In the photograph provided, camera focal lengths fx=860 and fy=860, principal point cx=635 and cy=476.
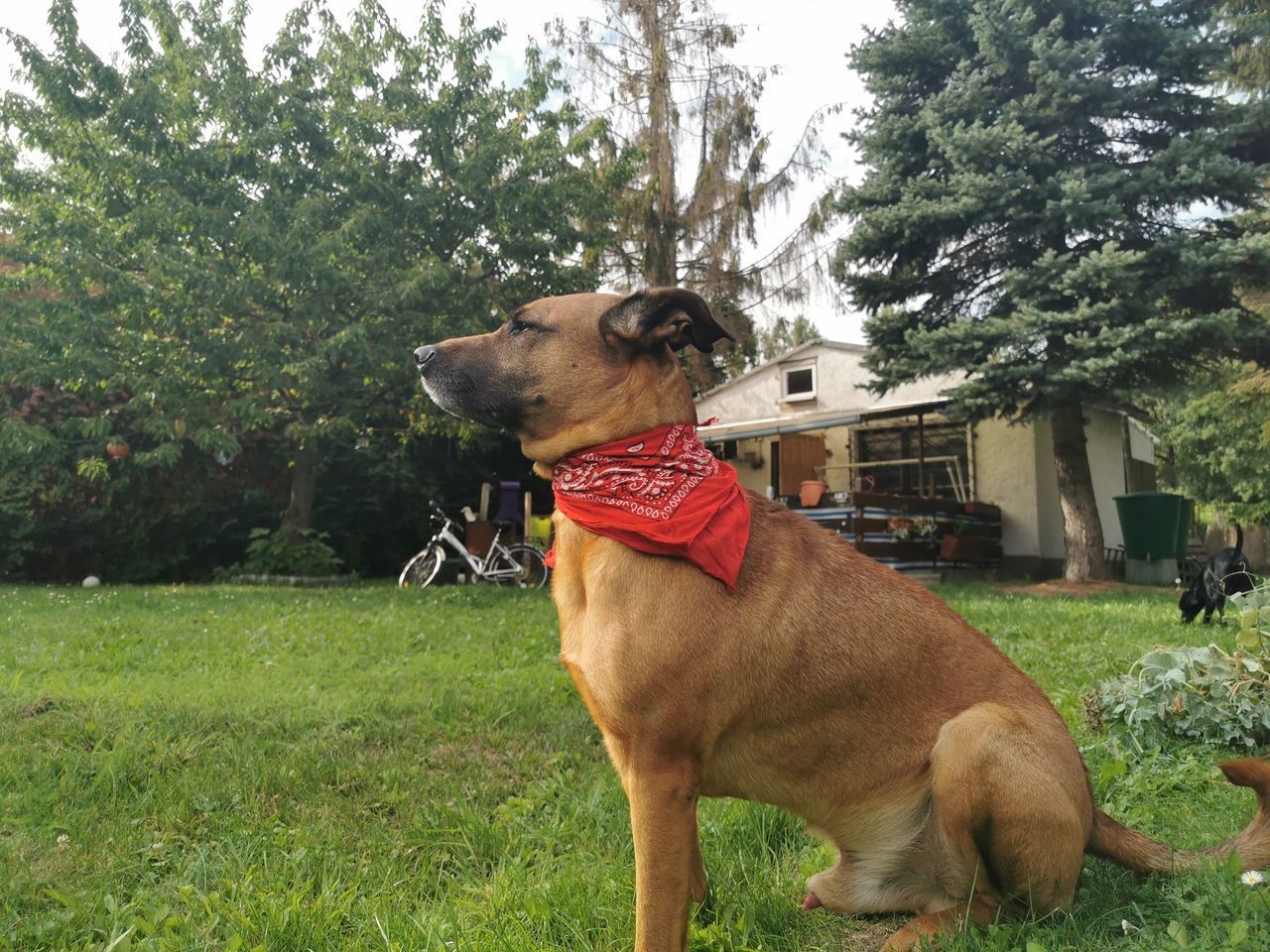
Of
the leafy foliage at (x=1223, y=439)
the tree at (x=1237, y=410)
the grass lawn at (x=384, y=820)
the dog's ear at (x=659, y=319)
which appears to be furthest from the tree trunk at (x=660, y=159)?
the dog's ear at (x=659, y=319)

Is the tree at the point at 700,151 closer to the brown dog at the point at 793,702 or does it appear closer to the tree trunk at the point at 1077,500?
the tree trunk at the point at 1077,500

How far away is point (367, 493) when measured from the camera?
17219mm

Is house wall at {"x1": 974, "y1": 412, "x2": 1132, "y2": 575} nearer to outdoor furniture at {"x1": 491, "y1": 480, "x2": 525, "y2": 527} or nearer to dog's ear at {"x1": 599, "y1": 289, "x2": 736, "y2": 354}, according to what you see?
outdoor furniture at {"x1": 491, "y1": 480, "x2": 525, "y2": 527}

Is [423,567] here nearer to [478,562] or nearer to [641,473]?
[478,562]

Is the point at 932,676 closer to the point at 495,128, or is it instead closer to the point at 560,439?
the point at 560,439

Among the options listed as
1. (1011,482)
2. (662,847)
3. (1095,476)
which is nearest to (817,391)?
(1011,482)

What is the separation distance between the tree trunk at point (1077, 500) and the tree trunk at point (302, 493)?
12511 millimetres

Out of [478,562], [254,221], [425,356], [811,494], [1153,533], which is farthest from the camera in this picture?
[1153,533]

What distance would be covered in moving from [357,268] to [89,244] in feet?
12.4

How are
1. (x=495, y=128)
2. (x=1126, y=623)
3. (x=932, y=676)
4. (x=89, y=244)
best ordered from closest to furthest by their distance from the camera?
(x=932, y=676)
(x=1126, y=623)
(x=89, y=244)
(x=495, y=128)

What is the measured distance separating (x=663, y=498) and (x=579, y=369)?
0.48m

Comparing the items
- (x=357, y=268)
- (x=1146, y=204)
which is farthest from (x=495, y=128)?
(x=1146, y=204)

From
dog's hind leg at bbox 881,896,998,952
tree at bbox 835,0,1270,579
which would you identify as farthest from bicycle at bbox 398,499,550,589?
dog's hind leg at bbox 881,896,998,952

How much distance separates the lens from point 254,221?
12.2 metres
